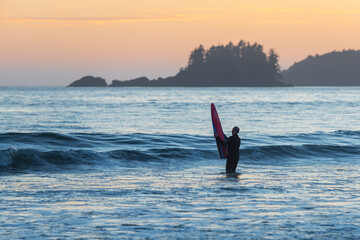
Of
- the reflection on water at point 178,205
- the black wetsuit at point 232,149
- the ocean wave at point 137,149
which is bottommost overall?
the ocean wave at point 137,149

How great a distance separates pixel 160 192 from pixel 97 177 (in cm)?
399

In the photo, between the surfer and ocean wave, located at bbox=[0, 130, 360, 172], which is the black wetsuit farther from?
ocean wave, located at bbox=[0, 130, 360, 172]

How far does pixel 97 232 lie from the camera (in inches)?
357

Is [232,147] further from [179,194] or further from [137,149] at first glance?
[137,149]

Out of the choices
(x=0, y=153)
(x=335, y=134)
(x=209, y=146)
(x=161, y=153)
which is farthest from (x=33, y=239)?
(x=335, y=134)

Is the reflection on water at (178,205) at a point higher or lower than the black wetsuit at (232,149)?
lower

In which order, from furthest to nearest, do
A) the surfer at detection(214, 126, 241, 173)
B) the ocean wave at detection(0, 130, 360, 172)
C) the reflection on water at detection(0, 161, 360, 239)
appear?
the ocean wave at detection(0, 130, 360, 172)
the surfer at detection(214, 126, 241, 173)
the reflection on water at detection(0, 161, 360, 239)

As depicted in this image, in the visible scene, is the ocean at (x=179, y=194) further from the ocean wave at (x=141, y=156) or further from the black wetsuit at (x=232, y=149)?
the black wetsuit at (x=232, y=149)

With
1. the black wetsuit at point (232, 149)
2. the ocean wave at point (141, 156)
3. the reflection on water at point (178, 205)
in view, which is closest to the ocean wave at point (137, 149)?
the ocean wave at point (141, 156)

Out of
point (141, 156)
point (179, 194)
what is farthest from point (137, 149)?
point (179, 194)

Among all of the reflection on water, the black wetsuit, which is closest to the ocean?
the reflection on water

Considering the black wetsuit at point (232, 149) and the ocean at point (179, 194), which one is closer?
the ocean at point (179, 194)

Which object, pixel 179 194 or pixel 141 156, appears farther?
pixel 141 156

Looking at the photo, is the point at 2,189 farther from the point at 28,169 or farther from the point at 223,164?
the point at 223,164
